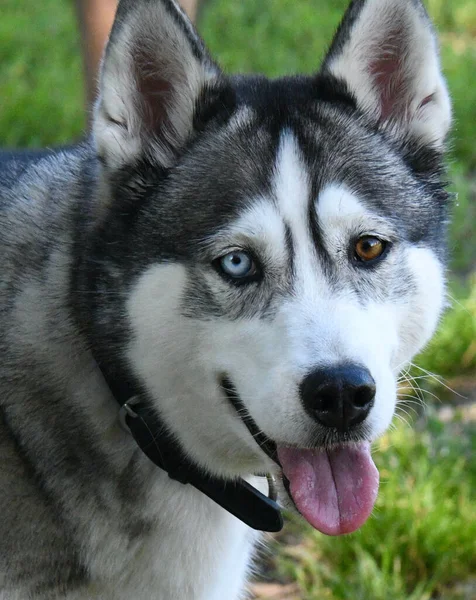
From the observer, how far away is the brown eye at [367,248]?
8.33 feet

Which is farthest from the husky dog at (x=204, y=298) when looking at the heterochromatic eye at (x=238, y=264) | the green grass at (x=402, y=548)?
the green grass at (x=402, y=548)

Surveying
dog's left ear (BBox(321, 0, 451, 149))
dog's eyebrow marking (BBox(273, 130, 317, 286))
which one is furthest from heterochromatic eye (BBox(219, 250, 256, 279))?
dog's left ear (BBox(321, 0, 451, 149))

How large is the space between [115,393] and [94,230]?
0.46m

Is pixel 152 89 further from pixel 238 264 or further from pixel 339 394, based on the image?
pixel 339 394

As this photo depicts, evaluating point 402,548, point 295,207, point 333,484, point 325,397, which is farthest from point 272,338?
point 402,548

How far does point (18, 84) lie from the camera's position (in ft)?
23.7

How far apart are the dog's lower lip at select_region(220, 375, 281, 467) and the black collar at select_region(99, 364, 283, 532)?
247mm

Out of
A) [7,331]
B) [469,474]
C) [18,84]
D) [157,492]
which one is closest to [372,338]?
[157,492]

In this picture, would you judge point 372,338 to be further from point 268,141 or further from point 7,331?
point 7,331

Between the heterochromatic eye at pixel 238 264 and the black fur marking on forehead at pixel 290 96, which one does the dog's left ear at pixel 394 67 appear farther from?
the heterochromatic eye at pixel 238 264

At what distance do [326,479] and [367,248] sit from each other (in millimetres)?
Result: 635

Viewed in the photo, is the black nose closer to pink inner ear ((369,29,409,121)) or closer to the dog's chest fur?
the dog's chest fur

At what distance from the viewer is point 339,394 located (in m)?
2.29

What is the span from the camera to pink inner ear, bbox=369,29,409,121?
2.78 metres
